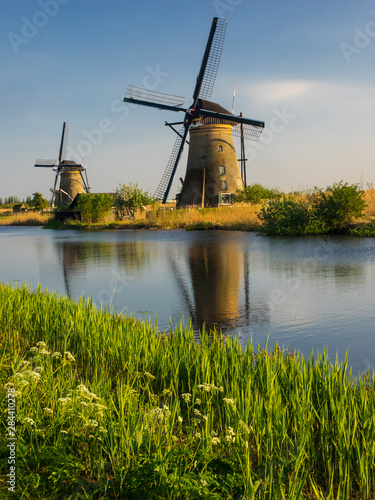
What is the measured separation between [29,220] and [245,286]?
55278mm

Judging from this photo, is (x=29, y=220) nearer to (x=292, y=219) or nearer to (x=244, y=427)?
(x=292, y=219)

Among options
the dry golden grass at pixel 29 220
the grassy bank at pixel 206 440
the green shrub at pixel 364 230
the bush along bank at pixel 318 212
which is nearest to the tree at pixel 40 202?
the dry golden grass at pixel 29 220

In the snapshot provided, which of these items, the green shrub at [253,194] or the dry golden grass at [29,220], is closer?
the green shrub at [253,194]

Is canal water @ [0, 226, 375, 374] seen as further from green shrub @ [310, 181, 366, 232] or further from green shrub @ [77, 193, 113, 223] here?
green shrub @ [77, 193, 113, 223]

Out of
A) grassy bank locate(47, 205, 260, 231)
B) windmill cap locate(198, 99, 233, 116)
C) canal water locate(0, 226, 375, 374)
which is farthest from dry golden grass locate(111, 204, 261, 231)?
canal water locate(0, 226, 375, 374)

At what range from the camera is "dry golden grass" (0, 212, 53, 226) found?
5925cm

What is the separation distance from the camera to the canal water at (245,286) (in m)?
6.44

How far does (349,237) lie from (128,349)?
59.0 feet

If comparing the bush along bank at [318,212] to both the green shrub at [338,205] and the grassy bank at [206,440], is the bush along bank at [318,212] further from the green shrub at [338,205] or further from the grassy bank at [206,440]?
the grassy bank at [206,440]

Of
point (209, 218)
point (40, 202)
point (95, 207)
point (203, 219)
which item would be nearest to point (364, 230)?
point (209, 218)

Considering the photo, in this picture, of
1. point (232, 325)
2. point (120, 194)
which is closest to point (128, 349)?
point (232, 325)

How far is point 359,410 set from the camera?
9.30 ft

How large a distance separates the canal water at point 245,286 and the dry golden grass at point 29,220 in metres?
41.3

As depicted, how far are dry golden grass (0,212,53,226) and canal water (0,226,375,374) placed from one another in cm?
4131
